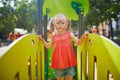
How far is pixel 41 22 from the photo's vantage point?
13.9 feet

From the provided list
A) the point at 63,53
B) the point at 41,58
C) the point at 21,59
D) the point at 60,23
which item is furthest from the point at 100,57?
the point at 41,58

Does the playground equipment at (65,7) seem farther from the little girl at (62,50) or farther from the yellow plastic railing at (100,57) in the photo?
the yellow plastic railing at (100,57)

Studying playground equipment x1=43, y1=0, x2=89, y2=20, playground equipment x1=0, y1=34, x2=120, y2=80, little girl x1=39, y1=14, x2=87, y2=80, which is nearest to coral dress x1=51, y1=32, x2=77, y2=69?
little girl x1=39, y1=14, x2=87, y2=80

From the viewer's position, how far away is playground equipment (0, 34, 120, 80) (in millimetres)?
2496

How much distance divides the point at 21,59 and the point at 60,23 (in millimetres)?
920

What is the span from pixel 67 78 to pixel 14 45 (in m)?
1.21

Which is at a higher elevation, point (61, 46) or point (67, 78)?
point (61, 46)

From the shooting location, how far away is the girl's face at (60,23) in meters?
3.57

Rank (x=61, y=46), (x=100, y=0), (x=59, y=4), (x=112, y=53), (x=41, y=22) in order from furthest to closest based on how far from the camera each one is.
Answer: (x=100, y=0) < (x=41, y=22) < (x=59, y=4) < (x=61, y=46) < (x=112, y=53)

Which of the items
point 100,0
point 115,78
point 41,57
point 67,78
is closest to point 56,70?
point 67,78

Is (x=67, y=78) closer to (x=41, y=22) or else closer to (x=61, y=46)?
(x=61, y=46)

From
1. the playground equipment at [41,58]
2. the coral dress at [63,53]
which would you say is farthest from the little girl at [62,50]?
the playground equipment at [41,58]

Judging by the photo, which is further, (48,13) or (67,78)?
(48,13)

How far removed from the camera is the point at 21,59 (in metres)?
2.86
